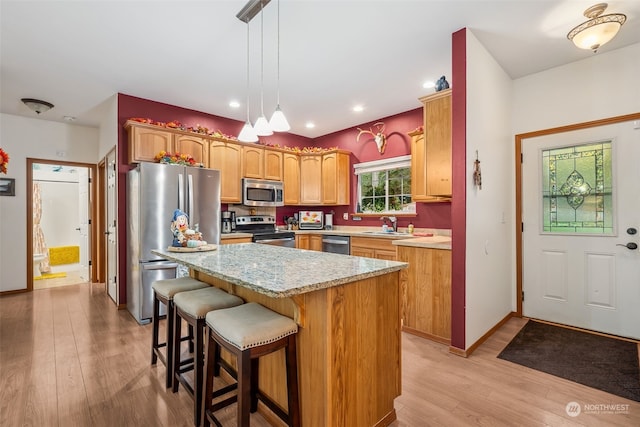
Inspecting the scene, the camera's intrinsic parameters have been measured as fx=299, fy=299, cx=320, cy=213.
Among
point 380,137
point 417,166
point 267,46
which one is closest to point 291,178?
point 380,137

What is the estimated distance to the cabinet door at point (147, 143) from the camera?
3695 millimetres

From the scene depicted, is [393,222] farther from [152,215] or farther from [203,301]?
[203,301]

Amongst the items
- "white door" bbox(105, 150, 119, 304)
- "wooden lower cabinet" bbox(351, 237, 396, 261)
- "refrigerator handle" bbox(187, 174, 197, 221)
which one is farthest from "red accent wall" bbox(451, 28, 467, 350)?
"white door" bbox(105, 150, 119, 304)

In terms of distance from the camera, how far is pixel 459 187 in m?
2.55

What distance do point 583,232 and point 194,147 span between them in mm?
4756

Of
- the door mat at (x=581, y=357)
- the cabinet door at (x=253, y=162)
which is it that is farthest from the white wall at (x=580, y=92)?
the cabinet door at (x=253, y=162)

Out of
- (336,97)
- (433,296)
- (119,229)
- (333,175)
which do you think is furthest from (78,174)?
(433,296)

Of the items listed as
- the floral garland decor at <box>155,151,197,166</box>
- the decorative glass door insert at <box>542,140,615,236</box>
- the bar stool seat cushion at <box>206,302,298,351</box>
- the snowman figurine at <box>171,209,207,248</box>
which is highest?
the floral garland decor at <box>155,151,197,166</box>

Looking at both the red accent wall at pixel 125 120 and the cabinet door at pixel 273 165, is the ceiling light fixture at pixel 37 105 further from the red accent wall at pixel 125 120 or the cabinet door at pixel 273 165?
the cabinet door at pixel 273 165

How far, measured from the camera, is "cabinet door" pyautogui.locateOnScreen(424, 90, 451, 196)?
3.03m

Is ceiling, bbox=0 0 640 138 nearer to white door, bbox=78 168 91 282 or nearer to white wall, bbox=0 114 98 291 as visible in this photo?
white wall, bbox=0 114 98 291

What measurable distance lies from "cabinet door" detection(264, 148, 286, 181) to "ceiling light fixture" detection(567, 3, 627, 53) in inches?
154

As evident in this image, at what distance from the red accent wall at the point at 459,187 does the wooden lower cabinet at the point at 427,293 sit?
0.20 meters

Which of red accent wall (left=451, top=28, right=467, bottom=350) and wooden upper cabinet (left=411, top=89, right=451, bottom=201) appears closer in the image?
red accent wall (left=451, top=28, right=467, bottom=350)
